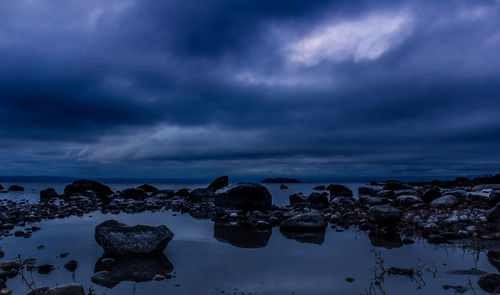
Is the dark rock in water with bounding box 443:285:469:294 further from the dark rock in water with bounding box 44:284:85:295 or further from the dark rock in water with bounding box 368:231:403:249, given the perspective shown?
the dark rock in water with bounding box 44:284:85:295

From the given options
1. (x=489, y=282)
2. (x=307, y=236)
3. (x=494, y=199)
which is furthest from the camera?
(x=494, y=199)

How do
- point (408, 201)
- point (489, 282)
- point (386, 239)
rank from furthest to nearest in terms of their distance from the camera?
point (408, 201) < point (386, 239) < point (489, 282)

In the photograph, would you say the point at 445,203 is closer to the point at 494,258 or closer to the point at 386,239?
the point at 386,239

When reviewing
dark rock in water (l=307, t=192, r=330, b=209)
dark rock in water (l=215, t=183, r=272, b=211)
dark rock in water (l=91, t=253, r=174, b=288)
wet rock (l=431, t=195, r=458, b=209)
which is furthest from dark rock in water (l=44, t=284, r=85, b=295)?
dark rock in water (l=307, t=192, r=330, b=209)

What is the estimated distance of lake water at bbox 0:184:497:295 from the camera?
5133mm

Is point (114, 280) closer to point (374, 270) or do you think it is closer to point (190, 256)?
point (190, 256)

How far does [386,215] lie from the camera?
1087 centimetres

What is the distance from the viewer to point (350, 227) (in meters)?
11.6

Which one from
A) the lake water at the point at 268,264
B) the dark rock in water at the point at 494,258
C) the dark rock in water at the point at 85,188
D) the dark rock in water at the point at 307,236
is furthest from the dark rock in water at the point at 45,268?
the dark rock in water at the point at 85,188

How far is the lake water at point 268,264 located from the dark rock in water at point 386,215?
1.39 m

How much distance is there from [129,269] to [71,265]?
1.25 metres

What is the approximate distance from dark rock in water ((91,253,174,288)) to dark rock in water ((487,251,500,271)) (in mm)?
6523

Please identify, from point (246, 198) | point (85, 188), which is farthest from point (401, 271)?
point (85, 188)

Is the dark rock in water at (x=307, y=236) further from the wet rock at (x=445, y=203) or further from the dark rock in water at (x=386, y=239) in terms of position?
the wet rock at (x=445, y=203)
